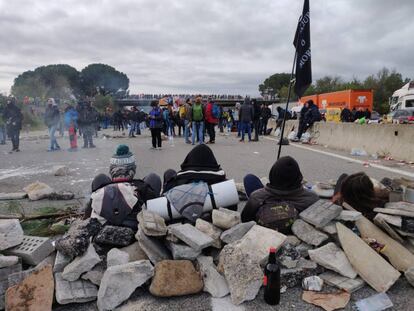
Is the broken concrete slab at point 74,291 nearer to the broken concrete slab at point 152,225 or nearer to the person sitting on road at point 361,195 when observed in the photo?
the broken concrete slab at point 152,225

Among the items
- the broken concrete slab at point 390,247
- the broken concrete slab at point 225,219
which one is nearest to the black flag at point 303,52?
the broken concrete slab at point 390,247

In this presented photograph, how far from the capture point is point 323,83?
87.1 m

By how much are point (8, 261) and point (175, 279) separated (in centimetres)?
138

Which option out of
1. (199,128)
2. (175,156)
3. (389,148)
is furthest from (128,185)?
(199,128)

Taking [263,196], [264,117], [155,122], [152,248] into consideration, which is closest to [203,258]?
[152,248]

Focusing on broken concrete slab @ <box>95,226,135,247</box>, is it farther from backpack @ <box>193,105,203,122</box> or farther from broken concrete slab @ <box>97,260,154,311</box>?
backpack @ <box>193,105,203,122</box>

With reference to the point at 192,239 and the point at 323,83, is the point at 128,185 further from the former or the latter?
the point at 323,83

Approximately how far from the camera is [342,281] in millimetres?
3002

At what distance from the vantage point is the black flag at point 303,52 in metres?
6.25

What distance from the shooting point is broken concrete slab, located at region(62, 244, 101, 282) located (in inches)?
114

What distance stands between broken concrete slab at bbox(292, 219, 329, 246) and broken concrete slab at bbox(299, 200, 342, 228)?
5cm

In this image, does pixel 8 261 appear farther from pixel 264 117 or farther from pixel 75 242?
pixel 264 117

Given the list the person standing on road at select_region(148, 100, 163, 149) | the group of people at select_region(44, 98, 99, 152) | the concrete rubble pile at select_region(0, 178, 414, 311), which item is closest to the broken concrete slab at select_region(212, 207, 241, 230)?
the concrete rubble pile at select_region(0, 178, 414, 311)

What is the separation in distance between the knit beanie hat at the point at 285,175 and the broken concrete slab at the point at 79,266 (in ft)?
5.94
